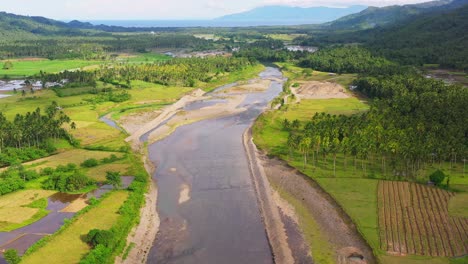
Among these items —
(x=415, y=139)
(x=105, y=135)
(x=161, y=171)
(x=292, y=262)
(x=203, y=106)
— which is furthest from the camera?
(x=203, y=106)

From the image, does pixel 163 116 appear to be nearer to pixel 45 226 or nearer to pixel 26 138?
pixel 26 138

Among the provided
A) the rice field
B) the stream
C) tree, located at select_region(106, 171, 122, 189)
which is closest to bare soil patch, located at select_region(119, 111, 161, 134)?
tree, located at select_region(106, 171, 122, 189)

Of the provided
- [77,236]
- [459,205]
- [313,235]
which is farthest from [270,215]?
[459,205]

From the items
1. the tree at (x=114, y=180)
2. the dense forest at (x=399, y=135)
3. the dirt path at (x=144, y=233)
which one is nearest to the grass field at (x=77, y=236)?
the tree at (x=114, y=180)

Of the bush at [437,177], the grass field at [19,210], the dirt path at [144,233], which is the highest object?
the bush at [437,177]

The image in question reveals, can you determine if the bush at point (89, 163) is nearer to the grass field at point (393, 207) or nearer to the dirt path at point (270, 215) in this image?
the dirt path at point (270, 215)

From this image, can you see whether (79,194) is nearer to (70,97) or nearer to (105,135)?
(105,135)

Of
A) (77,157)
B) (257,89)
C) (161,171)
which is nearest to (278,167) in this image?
(161,171)
